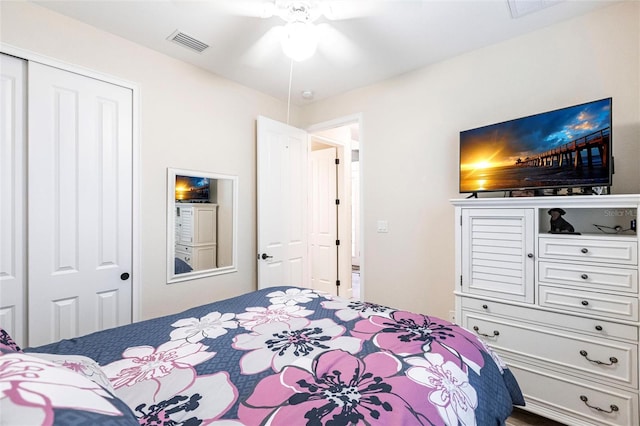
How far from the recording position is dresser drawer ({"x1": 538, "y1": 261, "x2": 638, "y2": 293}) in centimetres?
163

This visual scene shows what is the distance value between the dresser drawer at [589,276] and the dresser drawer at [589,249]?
0.04 metres

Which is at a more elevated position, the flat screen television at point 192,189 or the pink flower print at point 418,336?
the flat screen television at point 192,189

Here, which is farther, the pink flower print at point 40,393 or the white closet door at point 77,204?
the white closet door at point 77,204

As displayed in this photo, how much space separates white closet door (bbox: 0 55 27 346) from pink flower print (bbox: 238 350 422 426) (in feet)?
6.26

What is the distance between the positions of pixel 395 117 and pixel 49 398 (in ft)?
10.1

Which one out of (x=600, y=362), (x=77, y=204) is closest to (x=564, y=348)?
(x=600, y=362)

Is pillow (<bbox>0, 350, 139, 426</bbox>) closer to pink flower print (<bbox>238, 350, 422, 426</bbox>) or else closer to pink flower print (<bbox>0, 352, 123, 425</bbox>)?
pink flower print (<bbox>0, 352, 123, 425</bbox>)

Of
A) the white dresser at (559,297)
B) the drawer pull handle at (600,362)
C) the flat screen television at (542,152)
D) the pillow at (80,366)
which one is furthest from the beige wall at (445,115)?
the pillow at (80,366)

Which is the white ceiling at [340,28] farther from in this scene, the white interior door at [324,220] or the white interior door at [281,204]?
the white interior door at [324,220]

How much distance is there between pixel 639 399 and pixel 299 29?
2.79 m

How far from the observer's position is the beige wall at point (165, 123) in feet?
6.62

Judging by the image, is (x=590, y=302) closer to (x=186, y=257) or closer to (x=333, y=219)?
(x=186, y=257)

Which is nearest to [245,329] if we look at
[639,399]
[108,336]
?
[108,336]

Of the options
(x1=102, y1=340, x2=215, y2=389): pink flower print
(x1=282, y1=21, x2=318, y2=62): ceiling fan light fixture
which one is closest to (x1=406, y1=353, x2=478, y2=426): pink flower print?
(x1=102, y1=340, x2=215, y2=389): pink flower print
